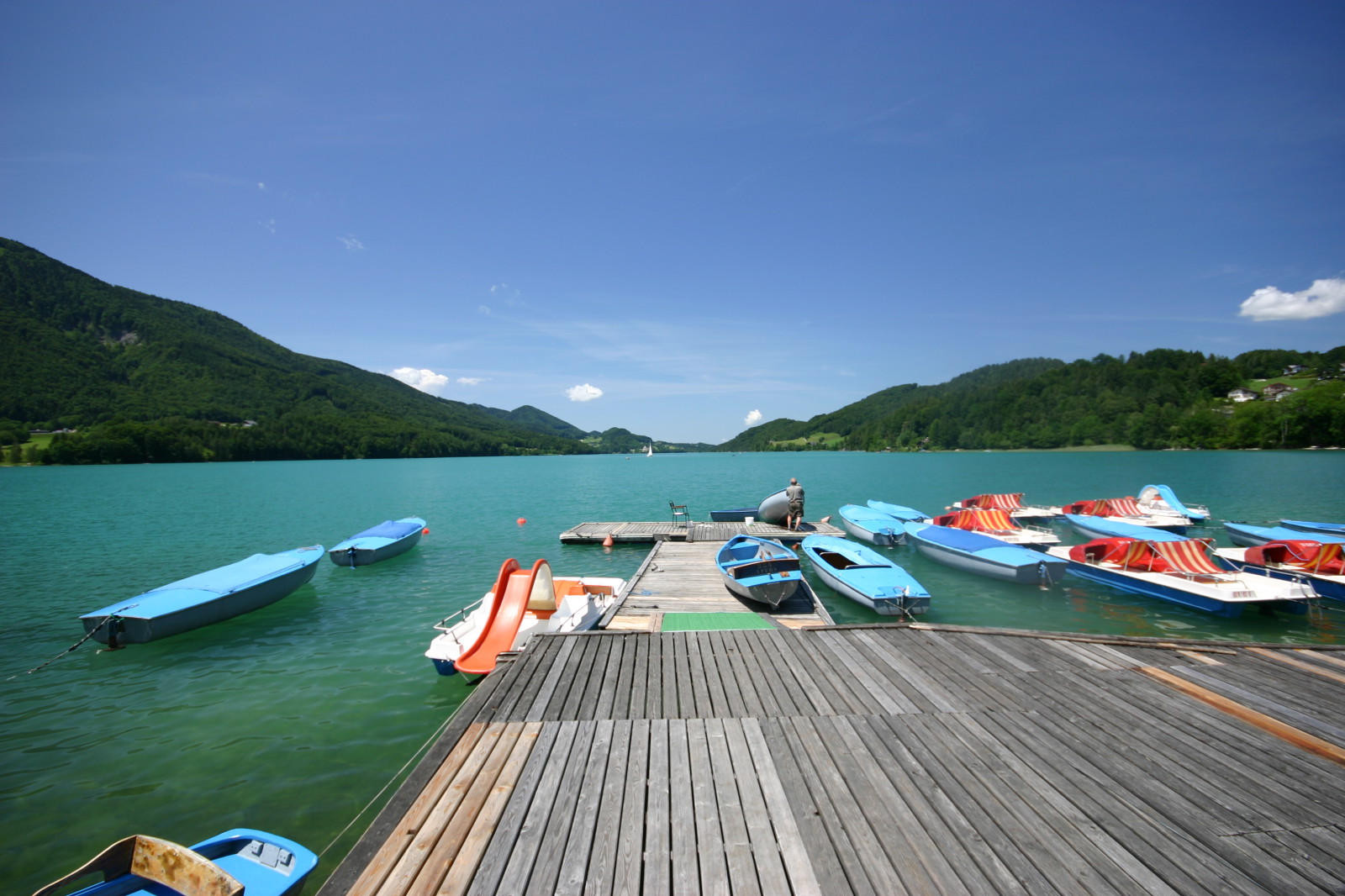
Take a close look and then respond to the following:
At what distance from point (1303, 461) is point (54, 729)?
111 meters

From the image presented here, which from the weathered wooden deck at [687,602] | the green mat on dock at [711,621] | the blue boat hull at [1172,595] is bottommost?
the blue boat hull at [1172,595]

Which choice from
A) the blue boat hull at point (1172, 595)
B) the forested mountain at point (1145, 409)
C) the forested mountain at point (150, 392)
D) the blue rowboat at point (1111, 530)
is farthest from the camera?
the forested mountain at point (150, 392)

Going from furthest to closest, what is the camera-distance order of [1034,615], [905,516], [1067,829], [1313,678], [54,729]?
[905,516]
[1034,615]
[54,729]
[1313,678]
[1067,829]

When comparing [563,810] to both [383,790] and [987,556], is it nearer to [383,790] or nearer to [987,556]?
[383,790]

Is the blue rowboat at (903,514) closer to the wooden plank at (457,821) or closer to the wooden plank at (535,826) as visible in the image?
the wooden plank at (535,826)

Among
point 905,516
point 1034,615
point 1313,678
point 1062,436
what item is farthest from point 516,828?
point 1062,436

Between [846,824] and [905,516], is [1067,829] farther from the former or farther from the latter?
[905,516]

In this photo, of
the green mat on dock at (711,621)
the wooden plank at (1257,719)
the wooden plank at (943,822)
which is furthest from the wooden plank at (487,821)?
the wooden plank at (1257,719)

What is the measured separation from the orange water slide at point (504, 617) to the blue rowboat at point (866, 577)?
8652mm

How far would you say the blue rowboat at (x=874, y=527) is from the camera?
78.1 ft

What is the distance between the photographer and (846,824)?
12.2 feet

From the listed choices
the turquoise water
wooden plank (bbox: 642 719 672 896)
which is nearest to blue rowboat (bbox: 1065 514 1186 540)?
the turquoise water

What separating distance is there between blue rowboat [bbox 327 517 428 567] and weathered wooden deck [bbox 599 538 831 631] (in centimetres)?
1251

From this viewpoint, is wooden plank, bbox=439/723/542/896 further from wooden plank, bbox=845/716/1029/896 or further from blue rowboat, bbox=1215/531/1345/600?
blue rowboat, bbox=1215/531/1345/600
